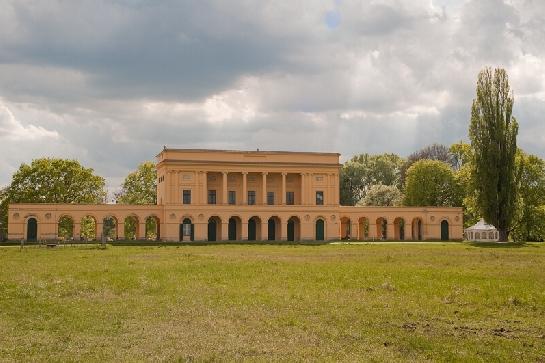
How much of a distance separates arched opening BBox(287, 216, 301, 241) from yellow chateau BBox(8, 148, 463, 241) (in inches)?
4.7

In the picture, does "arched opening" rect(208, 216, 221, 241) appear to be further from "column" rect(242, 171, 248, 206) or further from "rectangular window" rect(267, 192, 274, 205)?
"rectangular window" rect(267, 192, 274, 205)

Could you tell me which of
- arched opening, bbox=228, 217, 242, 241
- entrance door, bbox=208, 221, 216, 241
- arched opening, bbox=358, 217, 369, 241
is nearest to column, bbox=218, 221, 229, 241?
entrance door, bbox=208, 221, 216, 241

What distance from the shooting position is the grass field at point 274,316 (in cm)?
1254

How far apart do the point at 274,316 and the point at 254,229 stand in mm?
66567

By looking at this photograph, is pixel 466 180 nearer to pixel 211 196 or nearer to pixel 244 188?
pixel 244 188

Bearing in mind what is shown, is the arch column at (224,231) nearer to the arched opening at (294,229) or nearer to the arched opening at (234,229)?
the arched opening at (234,229)

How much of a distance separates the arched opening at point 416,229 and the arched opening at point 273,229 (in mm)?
16653

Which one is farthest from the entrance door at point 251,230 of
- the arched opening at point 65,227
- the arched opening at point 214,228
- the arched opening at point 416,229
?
the arched opening at point 65,227

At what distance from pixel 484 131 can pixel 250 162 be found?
2622 centimetres

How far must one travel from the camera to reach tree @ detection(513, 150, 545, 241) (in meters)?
79.6

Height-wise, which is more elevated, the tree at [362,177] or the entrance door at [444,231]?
the tree at [362,177]

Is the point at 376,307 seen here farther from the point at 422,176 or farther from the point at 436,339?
the point at 422,176

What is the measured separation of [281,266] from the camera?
103 ft

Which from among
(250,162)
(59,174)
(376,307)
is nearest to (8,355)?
(376,307)
